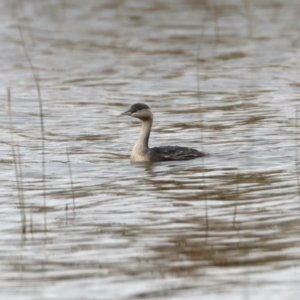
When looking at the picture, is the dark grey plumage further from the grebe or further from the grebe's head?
the grebe's head

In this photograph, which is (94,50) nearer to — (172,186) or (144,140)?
(144,140)

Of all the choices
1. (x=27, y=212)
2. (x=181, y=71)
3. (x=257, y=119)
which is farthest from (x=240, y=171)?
(x=181, y=71)

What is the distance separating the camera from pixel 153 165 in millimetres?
12039

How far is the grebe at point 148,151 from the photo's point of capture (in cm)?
1200

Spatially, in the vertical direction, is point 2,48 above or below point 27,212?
below

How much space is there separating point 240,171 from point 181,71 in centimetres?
927

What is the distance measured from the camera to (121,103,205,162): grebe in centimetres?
1200

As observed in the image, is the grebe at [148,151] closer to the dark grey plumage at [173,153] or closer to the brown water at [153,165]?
the dark grey plumage at [173,153]

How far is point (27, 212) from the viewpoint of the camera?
913 centimetres

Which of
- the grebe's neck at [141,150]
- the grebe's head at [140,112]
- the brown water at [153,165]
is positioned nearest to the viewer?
the brown water at [153,165]

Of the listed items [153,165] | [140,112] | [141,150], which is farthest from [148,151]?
[140,112]

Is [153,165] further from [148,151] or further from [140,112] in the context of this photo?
[140,112]

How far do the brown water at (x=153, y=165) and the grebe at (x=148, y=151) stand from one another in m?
0.13

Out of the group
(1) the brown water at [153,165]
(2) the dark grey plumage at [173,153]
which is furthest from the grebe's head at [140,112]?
(1) the brown water at [153,165]
